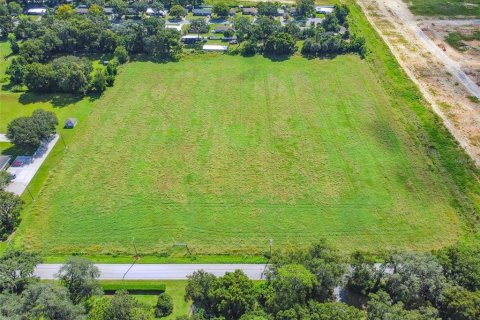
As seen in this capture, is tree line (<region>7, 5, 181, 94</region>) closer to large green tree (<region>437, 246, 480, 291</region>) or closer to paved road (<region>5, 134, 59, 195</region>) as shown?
paved road (<region>5, 134, 59, 195</region>)

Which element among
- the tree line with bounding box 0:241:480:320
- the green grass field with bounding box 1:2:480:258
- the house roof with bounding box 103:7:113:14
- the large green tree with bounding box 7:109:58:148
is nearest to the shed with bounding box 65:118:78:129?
the green grass field with bounding box 1:2:480:258

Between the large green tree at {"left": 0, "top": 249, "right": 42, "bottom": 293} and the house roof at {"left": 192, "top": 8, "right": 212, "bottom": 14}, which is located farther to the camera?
the house roof at {"left": 192, "top": 8, "right": 212, "bottom": 14}

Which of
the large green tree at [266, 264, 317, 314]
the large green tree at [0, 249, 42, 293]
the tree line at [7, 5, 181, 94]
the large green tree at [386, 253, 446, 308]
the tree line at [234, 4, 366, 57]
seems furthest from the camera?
the tree line at [234, 4, 366, 57]

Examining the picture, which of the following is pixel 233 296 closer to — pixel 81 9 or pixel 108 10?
pixel 108 10

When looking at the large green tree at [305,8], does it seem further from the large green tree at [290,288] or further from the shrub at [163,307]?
the shrub at [163,307]

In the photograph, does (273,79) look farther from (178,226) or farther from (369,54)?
(178,226)

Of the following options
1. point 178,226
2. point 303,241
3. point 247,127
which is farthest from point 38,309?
point 247,127

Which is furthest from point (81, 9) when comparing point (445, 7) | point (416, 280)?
point (416, 280)
